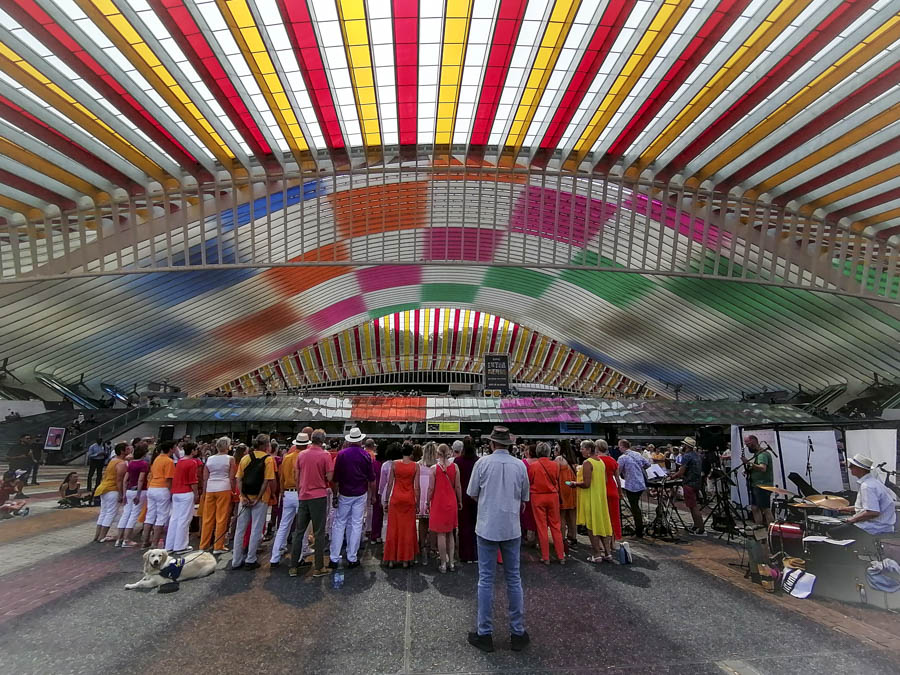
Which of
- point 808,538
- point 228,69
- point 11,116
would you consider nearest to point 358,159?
point 228,69

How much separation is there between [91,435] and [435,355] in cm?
3624

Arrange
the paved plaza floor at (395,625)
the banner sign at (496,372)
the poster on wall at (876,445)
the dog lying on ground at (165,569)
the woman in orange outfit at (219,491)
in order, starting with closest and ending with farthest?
the paved plaza floor at (395,625) → the dog lying on ground at (165,569) → the woman in orange outfit at (219,491) → the poster on wall at (876,445) → the banner sign at (496,372)

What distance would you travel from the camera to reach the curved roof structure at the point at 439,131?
32.2 ft

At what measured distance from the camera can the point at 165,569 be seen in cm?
619

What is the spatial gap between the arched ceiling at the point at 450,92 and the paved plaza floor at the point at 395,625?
30.6ft

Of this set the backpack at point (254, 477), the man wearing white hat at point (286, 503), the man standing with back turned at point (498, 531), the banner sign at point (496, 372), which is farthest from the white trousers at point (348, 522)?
the banner sign at point (496, 372)

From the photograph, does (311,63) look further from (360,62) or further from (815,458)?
(815,458)

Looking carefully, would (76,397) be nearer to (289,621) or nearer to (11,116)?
(11,116)

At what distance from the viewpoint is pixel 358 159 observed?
626 inches

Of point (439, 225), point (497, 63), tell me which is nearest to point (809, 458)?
point (497, 63)

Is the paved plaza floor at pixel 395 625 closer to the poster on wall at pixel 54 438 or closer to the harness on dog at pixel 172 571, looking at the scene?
the harness on dog at pixel 172 571

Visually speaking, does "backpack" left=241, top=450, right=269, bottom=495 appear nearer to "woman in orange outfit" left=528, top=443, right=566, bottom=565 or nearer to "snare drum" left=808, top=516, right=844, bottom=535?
"woman in orange outfit" left=528, top=443, right=566, bottom=565

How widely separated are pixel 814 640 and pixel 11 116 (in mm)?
16539

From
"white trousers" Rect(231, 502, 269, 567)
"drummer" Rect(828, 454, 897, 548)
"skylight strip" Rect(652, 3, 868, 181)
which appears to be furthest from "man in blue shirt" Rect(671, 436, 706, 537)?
"skylight strip" Rect(652, 3, 868, 181)
